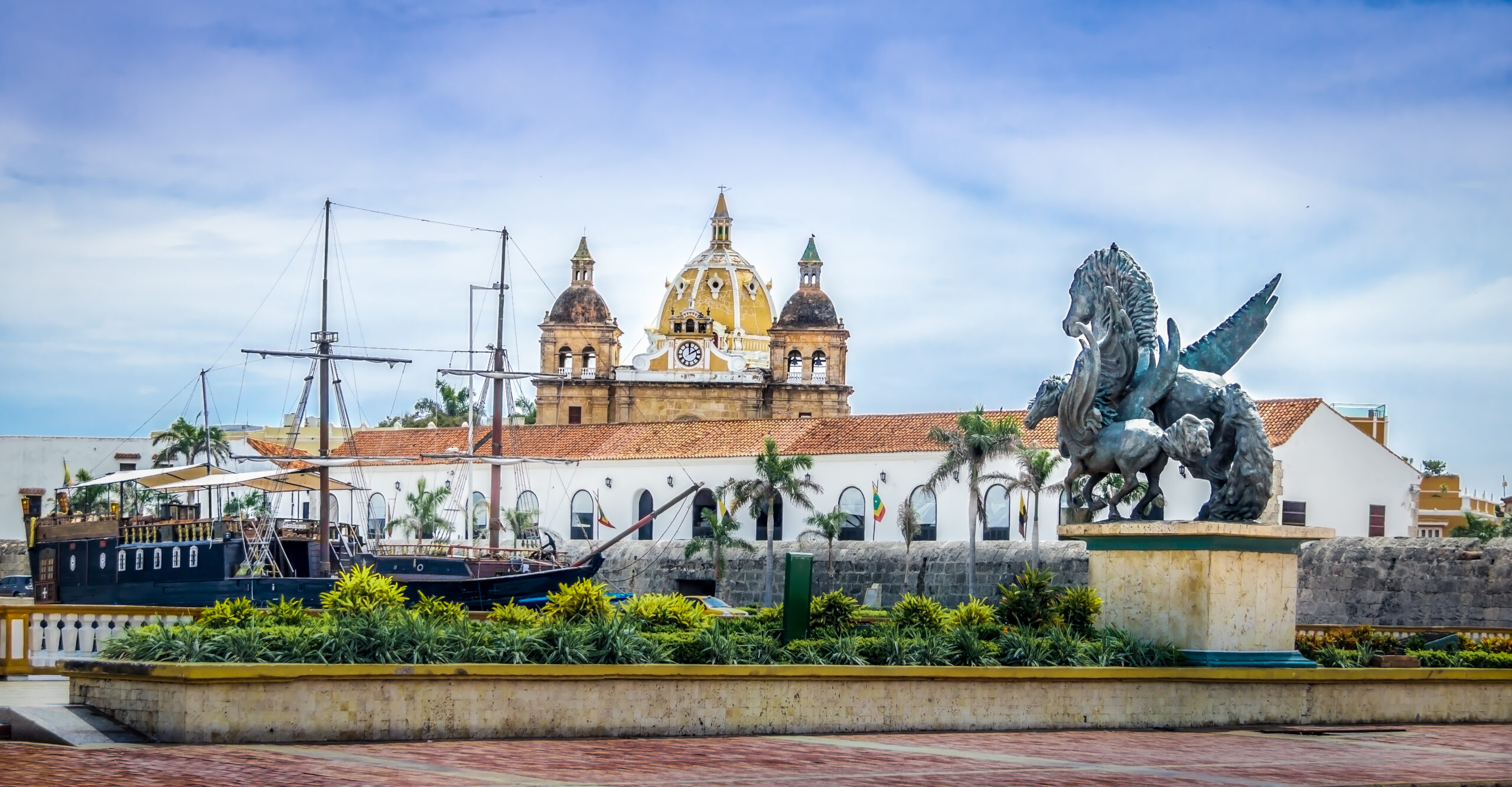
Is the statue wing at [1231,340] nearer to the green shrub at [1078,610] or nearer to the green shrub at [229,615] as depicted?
the green shrub at [1078,610]

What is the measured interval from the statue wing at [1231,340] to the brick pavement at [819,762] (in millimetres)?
4049

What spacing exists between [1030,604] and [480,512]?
4726cm

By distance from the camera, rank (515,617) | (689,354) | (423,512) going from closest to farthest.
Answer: (515,617), (423,512), (689,354)

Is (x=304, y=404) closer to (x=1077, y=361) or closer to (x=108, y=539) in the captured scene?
(x=108, y=539)

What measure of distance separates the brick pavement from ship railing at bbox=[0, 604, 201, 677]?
20.1ft

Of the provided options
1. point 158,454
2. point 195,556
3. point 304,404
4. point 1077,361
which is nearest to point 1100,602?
point 1077,361

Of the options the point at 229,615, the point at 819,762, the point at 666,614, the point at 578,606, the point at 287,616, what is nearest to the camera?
the point at 819,762

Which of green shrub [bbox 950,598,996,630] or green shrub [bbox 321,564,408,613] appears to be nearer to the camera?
green shrub [bbox 321,564,408,613]

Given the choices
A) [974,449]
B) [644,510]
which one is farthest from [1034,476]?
[644,510]

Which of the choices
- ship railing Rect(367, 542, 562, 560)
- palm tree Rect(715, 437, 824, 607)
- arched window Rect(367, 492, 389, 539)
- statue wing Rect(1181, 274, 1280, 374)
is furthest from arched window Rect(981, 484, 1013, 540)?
statue wing Rect(1181, 274, 1280, 374)

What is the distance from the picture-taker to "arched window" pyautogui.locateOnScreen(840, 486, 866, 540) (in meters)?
55.9

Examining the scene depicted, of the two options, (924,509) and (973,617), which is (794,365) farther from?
(973,617)

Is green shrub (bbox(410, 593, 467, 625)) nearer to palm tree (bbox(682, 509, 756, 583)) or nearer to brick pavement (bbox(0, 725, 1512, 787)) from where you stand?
brick pavement (bbox(0, 725, 1512, 787))

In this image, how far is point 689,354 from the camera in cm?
9881
